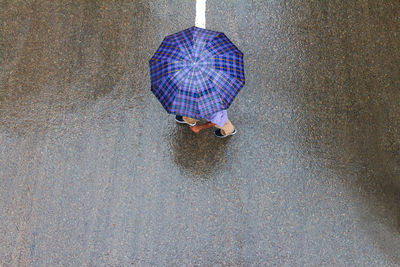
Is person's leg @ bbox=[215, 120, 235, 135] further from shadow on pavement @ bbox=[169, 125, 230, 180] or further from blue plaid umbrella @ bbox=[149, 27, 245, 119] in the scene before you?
blue plaid umbrella @ bbox=[149, 27, 245, 119]

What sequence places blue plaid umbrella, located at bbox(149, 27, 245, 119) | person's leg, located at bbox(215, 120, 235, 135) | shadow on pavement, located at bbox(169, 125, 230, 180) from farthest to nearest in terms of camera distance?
shadow on pavement, located at bbox(169, 125, 230, 180) < person's leg, located at bbox(215, 120, 235, 135) < blue plaid umbrella, located at bbox(149, 27, 245, 119)

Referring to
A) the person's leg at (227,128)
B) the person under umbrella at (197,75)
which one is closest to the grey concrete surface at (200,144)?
the person's leg at (227,128)

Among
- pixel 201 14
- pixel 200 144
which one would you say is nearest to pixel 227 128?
pixel 200 144

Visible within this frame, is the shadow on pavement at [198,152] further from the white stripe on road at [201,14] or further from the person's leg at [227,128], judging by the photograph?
the white stripe on road at [201,14]

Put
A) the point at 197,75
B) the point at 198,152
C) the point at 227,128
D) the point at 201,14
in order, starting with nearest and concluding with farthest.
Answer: the point at 197,75, the point at 227,128, the point at 198,152, the point at 201,14

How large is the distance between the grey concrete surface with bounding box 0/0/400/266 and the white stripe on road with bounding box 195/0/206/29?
4.2 inches

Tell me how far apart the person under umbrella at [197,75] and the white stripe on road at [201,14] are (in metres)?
1.32

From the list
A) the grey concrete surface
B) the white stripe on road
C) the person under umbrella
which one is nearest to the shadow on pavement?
the grey concrete surface

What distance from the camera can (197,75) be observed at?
10.9 feet

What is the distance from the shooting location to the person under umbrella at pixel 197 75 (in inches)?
131

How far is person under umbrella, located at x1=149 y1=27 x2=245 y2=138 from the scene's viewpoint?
3330 mm

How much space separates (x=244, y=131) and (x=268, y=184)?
80 cm

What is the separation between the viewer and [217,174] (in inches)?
171

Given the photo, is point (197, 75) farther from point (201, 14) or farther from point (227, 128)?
point (201, 14)
